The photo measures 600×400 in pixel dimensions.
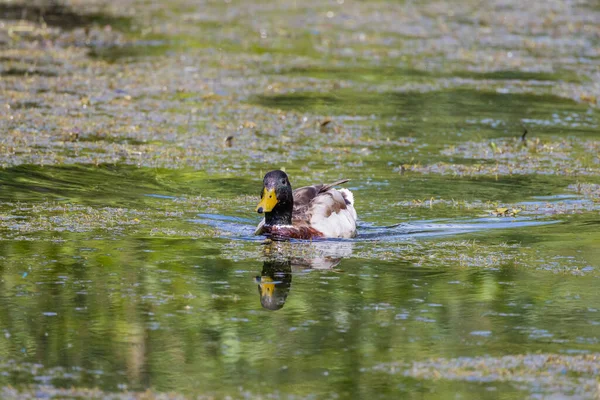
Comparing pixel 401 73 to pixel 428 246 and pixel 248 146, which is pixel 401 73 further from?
pixel 428 246

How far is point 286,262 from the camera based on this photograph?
946cm

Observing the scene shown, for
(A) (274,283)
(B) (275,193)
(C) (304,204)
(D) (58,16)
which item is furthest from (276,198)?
(D) (58,16)

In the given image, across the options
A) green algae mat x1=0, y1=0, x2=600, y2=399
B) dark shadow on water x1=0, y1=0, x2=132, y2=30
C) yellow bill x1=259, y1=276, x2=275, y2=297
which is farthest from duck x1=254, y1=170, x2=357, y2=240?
dark shadow on water x1=0, y1=0, x2=132, y2=30

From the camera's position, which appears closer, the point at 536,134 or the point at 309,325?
the point at 309,325

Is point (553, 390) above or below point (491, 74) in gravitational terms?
below

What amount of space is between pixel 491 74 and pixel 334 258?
11027mm

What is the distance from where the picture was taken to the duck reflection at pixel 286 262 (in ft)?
27.1

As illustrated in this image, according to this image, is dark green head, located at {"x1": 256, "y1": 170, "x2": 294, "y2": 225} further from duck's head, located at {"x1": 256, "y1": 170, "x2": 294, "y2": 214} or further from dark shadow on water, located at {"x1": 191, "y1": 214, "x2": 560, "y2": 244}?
dark shadow on water, located at {"x1": 191, "y1": 214, "x2": 560, "y2": 244}

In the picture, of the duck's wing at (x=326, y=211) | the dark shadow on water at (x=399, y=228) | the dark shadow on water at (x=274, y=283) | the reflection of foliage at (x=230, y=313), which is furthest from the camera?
the duck's wing at (x=326, y=211)

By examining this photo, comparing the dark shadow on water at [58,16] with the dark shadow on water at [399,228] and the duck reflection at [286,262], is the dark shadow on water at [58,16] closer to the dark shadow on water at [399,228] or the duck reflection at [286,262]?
the dark shadow on water at [399,228]

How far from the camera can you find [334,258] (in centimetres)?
962

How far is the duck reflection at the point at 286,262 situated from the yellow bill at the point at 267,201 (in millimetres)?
305

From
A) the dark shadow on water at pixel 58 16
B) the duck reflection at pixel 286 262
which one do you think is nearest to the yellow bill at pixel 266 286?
the duck reflection at pixel 286 262

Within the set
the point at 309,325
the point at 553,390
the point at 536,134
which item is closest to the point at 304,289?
the point at 309,325
